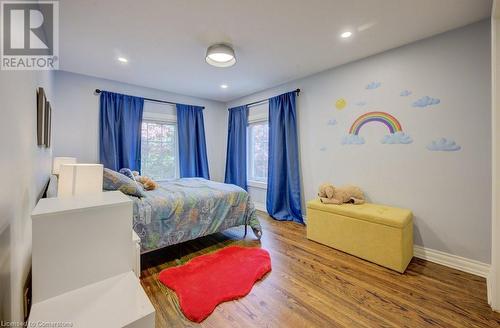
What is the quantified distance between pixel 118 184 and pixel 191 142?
98.3 inches

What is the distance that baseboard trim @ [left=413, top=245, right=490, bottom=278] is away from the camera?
210 centimetres

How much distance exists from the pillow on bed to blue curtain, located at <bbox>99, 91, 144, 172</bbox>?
5.50ft

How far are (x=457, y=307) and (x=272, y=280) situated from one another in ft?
4.66

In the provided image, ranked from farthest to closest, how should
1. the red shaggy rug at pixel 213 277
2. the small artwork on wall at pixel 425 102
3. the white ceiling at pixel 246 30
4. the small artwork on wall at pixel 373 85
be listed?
the small artwork on wall at pixel 373 85 < the small artwork on wall at pixel 425 102 < the white ceiling at pixel 246 30 < the red shaggy rug at pixel 213 277

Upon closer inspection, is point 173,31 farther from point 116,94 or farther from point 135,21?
point 116,94

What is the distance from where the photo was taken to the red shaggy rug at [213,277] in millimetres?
1688

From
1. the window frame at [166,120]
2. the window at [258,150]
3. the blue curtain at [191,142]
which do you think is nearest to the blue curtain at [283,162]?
the window at [258,150]

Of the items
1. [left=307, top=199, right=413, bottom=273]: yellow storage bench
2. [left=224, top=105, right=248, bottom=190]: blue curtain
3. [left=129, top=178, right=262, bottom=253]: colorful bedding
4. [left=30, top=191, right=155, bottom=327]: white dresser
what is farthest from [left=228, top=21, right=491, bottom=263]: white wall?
[left=30, top=191, right=155, bottom=327]: white dresser

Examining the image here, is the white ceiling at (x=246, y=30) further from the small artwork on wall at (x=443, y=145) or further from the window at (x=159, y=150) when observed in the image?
the window at (x=159, y=150)

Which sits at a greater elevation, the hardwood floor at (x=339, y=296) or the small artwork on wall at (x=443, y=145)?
the small artwork on wall at (x=443, y=145)

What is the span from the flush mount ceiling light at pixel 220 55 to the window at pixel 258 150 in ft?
6.25

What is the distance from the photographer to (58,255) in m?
0.91

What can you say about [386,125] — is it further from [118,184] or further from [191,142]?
[191,142]

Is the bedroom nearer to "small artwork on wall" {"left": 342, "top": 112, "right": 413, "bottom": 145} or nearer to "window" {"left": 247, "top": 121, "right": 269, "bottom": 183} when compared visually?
"small artwork on wall" {"left": 342, "top": 112, "right": 413, "bottom": 145}
